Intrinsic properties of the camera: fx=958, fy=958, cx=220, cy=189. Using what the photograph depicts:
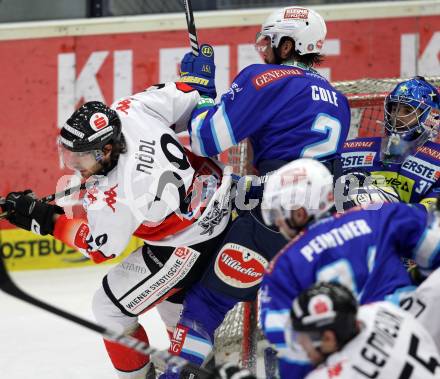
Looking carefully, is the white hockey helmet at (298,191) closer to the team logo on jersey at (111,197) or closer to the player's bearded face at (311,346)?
the player's bearded face at (311,346)

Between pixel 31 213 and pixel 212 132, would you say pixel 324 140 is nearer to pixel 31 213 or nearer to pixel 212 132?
pixel 212 132

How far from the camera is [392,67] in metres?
5.71

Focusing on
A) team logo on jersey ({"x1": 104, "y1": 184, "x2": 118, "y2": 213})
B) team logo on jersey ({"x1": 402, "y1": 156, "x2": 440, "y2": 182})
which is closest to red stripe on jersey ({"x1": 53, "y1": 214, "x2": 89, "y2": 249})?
team logo on jersey ({"x1": 104, "y1": 184, "x2": 118, "y2": 213})

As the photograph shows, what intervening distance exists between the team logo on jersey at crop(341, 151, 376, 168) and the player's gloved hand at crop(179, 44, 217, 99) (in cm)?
64

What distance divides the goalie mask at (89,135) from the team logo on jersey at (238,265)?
588 mm

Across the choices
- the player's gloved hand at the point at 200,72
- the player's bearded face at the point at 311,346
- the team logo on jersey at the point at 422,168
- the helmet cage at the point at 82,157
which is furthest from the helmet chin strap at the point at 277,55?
the player's bearded face at the point at 311,346

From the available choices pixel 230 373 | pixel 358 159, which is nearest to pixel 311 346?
pixel 230 373

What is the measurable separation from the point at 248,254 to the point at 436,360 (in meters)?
1.16

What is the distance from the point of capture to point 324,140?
3.39 metres

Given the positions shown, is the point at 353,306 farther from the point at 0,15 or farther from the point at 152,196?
the point at 0,15

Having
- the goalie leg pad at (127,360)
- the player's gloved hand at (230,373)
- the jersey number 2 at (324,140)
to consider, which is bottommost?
the goalie leg pad at (127,360)

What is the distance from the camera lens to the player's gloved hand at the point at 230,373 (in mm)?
2479

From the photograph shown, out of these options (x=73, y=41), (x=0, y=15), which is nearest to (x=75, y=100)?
(x=73, y=41)

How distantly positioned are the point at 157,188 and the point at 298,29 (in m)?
0.82
